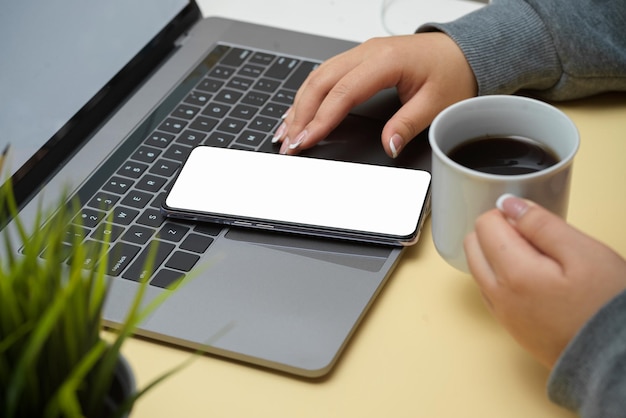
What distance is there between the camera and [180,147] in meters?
0.66

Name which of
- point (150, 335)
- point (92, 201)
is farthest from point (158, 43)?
point (150, 335)

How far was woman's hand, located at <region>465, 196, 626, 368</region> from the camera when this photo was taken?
424 millimetres

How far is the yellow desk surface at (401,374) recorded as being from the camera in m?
0.46

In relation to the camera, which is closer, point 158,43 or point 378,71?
point 378,71

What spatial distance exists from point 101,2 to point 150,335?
361 millimetres

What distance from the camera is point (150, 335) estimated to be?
509 millimetres

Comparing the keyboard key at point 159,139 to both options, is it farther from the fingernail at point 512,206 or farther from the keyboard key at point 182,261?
the fingernail at point 512,206

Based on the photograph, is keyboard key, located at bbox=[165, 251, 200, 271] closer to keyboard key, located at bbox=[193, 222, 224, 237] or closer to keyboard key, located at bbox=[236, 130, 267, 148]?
keyboard key, located at bbox=[193, 222, 224, 237]

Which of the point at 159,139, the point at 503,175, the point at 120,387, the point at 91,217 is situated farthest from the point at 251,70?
the point at 120,387

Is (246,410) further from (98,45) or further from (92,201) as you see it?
(98,45)

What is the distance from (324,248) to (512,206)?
16cm

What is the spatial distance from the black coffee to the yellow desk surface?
0.09m

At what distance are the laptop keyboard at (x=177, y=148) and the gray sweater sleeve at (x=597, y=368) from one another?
0.26 metres

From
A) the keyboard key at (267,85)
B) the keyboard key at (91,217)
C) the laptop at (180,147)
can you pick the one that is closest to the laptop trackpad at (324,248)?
the laptop at (180,147)
